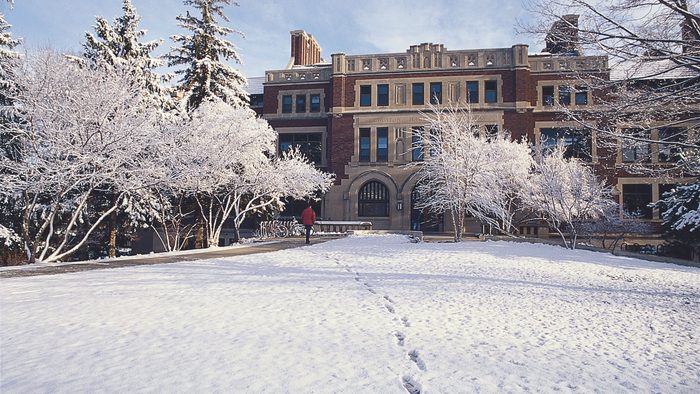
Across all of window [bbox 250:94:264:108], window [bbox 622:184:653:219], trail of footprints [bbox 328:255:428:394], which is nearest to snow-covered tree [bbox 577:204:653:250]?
window [bbox 622:184:653:219]

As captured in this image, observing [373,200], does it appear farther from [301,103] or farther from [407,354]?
[407,354]

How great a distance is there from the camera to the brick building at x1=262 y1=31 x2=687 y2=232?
31.5 m

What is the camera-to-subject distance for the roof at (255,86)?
126 ft

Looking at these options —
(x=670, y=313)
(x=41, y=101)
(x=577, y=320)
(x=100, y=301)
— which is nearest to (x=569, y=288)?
(x=670, y=313)

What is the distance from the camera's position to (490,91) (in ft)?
106

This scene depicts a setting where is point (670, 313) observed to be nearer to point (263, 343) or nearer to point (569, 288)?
point (569, 288)

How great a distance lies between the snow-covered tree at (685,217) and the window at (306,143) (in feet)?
73.5

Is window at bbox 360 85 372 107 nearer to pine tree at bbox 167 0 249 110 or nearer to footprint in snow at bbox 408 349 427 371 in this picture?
pine tree at bbox 167 0 249 110

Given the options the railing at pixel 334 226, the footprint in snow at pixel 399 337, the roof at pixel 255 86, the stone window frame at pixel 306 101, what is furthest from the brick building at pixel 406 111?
the footprint in snow at pixel 399 337

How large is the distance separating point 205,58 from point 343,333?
23.3m

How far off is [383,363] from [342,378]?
54 centimetres

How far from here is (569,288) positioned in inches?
344

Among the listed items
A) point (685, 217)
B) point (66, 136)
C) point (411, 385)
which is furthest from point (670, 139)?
point (66, 136)

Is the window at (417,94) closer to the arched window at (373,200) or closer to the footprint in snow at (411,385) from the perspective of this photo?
the arched window at (373,200)
